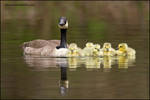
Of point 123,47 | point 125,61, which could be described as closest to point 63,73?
point 125,61

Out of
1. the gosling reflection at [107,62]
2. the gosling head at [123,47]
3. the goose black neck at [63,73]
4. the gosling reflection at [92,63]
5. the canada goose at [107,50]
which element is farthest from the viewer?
the gosling head at [123,47]

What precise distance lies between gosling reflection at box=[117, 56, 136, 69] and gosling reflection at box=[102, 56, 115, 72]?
6.8 inches

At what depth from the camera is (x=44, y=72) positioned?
13578 millimetres

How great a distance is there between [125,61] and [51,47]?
7.35 feet

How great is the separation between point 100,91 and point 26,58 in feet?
16.2

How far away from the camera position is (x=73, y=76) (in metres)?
13.0

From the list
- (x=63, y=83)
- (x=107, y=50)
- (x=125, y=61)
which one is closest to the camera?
(x=63, y=83)

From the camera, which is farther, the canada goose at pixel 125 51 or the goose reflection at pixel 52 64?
the canada goose at pixel 125 51

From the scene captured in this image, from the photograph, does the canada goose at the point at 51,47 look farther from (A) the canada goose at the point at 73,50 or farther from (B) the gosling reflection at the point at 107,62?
(B) the gosling reflection at the point at 107,62

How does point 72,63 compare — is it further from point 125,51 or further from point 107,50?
point 125,51

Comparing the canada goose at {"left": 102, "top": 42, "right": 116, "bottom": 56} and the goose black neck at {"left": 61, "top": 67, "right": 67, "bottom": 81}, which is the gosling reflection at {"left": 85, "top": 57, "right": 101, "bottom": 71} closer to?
the canada goose at {"left": 102, "top": 42, "right": 116, "bottom": 56}

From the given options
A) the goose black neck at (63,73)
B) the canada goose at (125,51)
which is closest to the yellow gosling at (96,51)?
the canada goose at (125,51)

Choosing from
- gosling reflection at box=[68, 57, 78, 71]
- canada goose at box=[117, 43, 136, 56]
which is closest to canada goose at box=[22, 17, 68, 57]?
gosling reflection at box=[68, 57, 78, 71]

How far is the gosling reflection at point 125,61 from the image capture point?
14.4 meters
